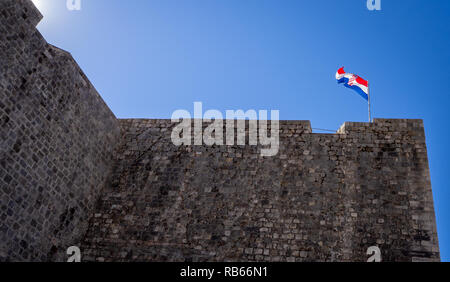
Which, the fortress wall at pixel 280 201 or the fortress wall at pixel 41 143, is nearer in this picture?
the fortress wall at pixel 41 143

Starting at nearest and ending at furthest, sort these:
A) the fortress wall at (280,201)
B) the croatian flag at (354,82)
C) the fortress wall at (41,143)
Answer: the fortress wall at (41,143) → the fortress wall at (280,201) → the croatian flag at (354,82)

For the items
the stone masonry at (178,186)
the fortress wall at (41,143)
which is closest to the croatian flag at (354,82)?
the stone masonry at (178,186)

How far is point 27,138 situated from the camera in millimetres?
9336

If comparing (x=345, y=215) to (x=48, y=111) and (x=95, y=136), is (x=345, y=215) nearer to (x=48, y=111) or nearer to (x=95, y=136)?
(x=95, y=136)

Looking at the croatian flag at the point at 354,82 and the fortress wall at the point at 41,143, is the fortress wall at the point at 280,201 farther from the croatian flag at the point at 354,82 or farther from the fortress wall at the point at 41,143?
the croatian flag at the point at 354,82

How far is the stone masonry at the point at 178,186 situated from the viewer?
364 inches

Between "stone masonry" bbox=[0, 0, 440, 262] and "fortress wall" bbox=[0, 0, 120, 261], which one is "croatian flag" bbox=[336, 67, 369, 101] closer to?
"stone masonry" bbox=[0, 0, 440, 262]

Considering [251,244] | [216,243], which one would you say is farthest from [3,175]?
[251,244]

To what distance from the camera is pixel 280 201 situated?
11.0 m

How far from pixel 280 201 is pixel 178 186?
121 inches

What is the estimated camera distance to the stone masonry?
9250 millimetres

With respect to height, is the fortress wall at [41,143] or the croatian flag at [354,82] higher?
the croatian flag at [354,82]

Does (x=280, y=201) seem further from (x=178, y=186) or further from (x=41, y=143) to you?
(x=41, y=143)

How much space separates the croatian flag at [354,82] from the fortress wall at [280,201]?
1354 mm
